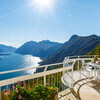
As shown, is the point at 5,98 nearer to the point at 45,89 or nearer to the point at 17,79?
the point at 17,79

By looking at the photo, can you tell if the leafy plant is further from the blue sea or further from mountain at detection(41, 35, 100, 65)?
mountain at detection(41, 35, 100, 65)

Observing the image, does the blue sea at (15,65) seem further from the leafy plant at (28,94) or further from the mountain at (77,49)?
the leafy plant at (28,94)

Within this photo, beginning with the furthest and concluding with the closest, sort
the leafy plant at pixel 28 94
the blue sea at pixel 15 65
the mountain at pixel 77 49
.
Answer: the mountain at pixel 77 49, the blue sea at pixel 15 65, the leafy plant at pixel 28 94

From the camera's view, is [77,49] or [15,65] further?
[15,65]

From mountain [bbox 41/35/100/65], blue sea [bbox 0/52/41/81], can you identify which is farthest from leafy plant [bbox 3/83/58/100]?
mountain [bbox 41/35/100/65]

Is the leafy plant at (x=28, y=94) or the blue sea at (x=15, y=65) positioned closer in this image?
the leafy plant at (x=28, y=94)

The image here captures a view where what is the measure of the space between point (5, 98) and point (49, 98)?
0.78 meters

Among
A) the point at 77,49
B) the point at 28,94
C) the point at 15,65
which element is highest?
the point at 77,49

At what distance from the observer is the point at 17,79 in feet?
6.52

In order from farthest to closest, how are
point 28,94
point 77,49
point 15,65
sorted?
point 15,65, point 77,49, point 28,94

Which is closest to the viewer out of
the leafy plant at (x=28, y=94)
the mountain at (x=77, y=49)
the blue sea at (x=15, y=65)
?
the leafy plant at (x=28, y=94)

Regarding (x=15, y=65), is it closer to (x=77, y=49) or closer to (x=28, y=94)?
(x=77, y=49)

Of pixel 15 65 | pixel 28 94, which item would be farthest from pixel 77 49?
pixel 28 94

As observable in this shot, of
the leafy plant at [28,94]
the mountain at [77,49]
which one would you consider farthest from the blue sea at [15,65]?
the leafy plant at [28,94]
